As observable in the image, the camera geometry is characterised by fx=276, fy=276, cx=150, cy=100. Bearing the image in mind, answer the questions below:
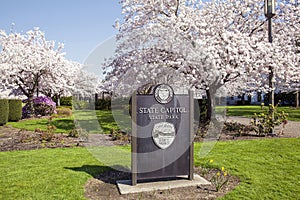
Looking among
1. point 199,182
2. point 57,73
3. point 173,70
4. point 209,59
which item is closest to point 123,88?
point 173,70

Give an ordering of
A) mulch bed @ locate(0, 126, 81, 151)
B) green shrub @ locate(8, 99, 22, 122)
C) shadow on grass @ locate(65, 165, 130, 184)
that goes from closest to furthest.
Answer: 1. shadow on grass @ locate(65, 165, 130, 184)
2. mulch bed @ locate(0, 126, 81, 151)
3. green shrub @ locate(8, 99, 22, 122)

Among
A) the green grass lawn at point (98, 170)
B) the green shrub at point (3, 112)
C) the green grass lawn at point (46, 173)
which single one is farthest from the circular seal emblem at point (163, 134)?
the green shrub at point (3, 112)

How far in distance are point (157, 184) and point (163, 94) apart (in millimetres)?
1612

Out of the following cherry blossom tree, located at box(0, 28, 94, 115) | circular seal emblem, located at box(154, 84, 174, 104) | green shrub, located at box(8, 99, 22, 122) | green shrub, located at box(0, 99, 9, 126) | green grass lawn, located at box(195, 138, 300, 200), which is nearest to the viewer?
green grass lawn, located at box(195, 138, 300, 200)

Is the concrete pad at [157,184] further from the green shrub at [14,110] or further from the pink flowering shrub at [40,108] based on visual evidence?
the pink flowering shrub at [40,108]

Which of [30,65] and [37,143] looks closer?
[37,143]

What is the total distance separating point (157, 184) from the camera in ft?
16.2

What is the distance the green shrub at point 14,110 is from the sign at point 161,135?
14.1 meters

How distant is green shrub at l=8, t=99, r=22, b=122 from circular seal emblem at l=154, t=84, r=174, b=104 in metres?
14.4

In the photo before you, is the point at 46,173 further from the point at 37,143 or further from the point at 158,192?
the point at 37,143

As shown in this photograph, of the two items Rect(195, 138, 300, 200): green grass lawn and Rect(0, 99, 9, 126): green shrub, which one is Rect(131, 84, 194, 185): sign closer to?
Rect(195, 138, 300, 200): green grass lawn

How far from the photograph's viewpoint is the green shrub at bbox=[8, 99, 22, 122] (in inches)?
651

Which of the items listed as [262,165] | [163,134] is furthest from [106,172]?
[262,165]

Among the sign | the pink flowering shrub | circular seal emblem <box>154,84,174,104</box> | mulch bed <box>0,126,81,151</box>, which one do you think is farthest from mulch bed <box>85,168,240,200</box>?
the pink flowering shrub
